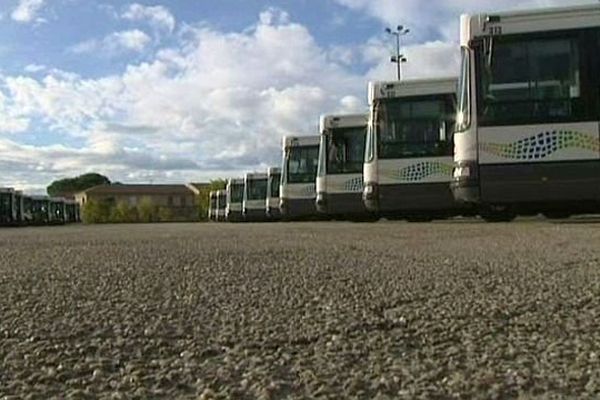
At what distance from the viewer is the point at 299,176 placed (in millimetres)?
27641

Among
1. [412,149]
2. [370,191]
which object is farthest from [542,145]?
[370,191]

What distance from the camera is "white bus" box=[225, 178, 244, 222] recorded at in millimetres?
45716

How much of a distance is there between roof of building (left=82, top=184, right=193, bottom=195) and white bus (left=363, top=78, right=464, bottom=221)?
115061 millimetres

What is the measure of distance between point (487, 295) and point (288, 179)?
73.9ft

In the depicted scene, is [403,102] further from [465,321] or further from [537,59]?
[465,321]

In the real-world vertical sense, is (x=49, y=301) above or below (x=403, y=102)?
below

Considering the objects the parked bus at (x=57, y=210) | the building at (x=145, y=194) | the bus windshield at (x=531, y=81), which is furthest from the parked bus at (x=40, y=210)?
the building at (x=145, y=194)

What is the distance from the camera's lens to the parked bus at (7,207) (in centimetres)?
4694

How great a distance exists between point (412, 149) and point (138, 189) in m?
120

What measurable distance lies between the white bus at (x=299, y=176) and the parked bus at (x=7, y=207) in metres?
24.4

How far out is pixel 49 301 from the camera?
215 inches

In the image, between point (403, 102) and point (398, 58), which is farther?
point (398, 58)

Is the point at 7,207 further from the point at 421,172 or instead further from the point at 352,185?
the point at 421,172

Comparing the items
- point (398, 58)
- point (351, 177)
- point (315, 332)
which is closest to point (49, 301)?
point (315, 332)
